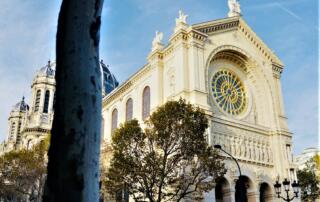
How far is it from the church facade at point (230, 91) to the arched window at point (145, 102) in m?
0.09

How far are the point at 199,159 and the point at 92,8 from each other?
17491mm

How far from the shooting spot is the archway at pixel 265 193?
102 feet

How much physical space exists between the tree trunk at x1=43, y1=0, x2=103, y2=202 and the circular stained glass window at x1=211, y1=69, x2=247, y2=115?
93.3 feet

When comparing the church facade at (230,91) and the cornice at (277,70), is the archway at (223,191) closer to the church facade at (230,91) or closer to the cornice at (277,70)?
the church facade at (230,91)

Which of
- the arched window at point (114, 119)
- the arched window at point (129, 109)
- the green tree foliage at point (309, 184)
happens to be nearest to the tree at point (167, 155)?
the arched window at point (129, 109)

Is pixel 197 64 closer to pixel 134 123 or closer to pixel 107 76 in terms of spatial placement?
pixel 134 123

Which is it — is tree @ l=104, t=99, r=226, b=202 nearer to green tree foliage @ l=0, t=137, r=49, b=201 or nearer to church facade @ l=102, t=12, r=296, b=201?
church facade @ l=102, t=12, r=296, b=201

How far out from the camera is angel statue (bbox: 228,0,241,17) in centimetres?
3668

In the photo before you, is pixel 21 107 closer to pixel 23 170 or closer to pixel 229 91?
pixel 23 170

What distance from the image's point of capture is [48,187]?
10.5ft

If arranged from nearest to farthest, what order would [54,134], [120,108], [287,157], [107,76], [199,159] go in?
[54,134], [199,159], [287,157], [120,108], [107,76]

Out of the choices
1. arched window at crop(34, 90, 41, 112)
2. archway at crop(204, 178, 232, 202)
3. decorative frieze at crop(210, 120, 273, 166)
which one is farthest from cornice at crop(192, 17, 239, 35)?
arched window at crop(34, 90, 41, 112)

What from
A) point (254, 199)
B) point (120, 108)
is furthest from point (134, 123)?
point (120, 108)

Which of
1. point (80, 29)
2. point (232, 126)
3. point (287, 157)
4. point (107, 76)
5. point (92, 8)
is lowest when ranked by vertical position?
point (80, 29)
